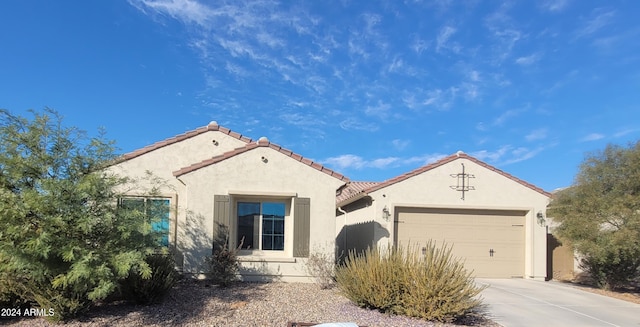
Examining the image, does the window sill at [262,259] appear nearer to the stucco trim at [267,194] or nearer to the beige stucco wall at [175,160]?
the stucco trim at [267,194]

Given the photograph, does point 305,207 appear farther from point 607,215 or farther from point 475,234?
point 607,215

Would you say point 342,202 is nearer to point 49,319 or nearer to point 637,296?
point 637,296

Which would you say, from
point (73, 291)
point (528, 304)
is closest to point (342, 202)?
point (528, 304)

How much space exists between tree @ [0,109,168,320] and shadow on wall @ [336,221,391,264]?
6.24 meters

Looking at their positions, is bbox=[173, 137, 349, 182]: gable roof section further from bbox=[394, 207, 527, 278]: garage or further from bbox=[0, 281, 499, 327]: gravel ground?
bbox=[0, 281, 499, 327]: gravel ground

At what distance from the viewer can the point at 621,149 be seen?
38.6 ft

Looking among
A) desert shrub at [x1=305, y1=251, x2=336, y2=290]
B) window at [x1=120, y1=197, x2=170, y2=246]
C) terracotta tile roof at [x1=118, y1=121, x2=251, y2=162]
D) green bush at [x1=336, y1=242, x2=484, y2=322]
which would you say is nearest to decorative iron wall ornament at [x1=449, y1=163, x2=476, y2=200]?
desert shrub at [x1=305, y1=251, x2=336, y2=290]

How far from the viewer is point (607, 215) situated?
11.3 meters

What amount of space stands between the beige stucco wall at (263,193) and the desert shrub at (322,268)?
170 mm

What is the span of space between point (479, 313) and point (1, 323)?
9.11 metres

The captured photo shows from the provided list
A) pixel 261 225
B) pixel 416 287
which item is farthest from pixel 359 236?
pixel 416 287

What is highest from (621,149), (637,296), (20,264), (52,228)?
(621,149)

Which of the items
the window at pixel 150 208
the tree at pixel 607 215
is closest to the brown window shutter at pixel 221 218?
the window at pixel 150 208

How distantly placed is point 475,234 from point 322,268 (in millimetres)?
5561
